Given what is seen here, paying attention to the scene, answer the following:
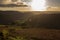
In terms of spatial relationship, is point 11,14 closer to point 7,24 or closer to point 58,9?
point 7,24

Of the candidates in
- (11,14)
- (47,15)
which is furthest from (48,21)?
(11,14)

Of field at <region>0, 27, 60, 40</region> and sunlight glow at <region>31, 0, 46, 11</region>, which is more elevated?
sunlight glow at <region>31, 0, 46, 11</region>

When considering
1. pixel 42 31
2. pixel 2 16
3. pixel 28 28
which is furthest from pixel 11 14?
pixel 42 31

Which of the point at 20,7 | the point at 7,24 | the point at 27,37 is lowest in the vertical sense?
the point at 27,37

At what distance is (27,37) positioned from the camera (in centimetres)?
103

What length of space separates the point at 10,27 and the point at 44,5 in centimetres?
33

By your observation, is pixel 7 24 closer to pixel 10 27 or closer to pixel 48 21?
pixel 10 27

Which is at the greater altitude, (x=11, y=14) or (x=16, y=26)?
(x=11, y=14)

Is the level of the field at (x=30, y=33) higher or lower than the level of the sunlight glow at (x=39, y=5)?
lower

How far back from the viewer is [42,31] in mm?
1017

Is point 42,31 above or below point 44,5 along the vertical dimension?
below

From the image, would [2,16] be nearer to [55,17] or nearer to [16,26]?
[16,26]

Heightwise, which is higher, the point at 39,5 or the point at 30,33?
the point at 39,5

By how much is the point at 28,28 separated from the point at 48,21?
0.17m
